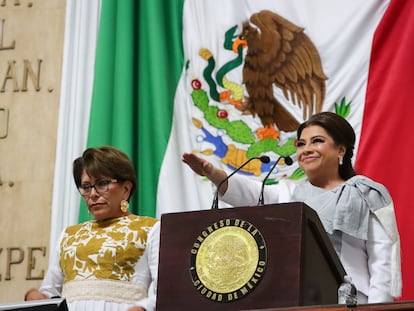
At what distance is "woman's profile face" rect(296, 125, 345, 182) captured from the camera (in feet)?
10.2

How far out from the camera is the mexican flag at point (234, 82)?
4.06m

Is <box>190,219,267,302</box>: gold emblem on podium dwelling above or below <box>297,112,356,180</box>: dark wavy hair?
below

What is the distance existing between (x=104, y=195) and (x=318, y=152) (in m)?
0.70

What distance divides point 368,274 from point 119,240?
30.7 inches

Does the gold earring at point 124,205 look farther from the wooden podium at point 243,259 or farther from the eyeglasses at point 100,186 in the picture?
the wooden podium at point 243,259

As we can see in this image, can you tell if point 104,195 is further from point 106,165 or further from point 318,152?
point 318,152

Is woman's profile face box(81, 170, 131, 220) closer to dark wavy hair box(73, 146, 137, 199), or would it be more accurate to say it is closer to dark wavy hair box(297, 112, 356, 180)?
dark wavy hair box(73, 146, 137, 199)

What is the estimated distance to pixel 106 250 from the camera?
313 cm

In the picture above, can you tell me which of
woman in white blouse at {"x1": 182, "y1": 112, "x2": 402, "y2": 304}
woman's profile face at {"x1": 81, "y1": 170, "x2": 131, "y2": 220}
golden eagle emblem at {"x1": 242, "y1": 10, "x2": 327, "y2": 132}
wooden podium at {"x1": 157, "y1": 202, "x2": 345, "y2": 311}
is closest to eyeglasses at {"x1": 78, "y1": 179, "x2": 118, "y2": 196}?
woman's profile face at {"x1": 81, "y1": 170, "x2": 131, "y2": 220}

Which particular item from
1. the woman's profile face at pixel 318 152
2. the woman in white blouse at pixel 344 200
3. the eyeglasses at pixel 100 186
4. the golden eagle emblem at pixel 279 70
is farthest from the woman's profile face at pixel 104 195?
the golden eagle emblem at pixel 279 70

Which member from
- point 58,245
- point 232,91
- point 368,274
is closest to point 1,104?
point 232,91

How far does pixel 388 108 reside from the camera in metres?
4.03

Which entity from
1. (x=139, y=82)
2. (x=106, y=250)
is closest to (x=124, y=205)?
(x=106, y=250)

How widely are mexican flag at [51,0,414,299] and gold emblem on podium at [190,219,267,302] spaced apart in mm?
1777
